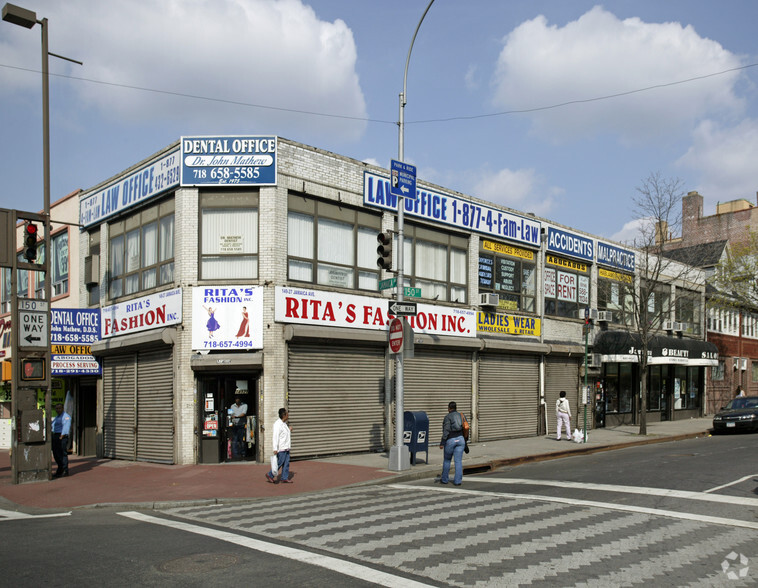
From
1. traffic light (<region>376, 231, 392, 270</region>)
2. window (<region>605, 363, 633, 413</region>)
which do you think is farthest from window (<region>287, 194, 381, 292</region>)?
window (<region>605, 363, 633, 413</region>)

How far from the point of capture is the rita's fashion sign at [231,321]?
17734mm

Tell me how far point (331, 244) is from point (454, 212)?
5.42 metres

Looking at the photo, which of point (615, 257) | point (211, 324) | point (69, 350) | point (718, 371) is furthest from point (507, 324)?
point (718, 371)

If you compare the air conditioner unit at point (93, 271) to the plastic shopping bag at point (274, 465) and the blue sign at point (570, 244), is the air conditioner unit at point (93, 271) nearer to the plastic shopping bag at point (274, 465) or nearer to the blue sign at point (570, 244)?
the plastic shopping bag at point (274, 465)

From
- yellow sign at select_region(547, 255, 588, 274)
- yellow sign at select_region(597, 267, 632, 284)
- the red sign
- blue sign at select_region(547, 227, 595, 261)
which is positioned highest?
blue sign at select_region(547, 227, 595, 261)

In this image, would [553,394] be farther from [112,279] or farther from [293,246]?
[112,279]

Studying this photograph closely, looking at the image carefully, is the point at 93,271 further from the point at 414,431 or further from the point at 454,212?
the point at 414,431

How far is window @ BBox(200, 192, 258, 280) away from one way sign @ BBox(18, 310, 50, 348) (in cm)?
393

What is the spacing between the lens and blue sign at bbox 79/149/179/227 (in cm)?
1873

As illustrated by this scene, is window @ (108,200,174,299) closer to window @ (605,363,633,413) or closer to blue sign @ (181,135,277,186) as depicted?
blue sign @ (181,135,277,186)

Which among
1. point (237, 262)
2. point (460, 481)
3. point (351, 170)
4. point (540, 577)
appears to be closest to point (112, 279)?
point (237, 262)

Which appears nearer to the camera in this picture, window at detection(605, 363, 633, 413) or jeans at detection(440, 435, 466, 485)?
jeans at detection(440, 435, 466, 485)

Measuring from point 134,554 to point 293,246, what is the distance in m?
11.2

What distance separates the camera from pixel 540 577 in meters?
7.07
